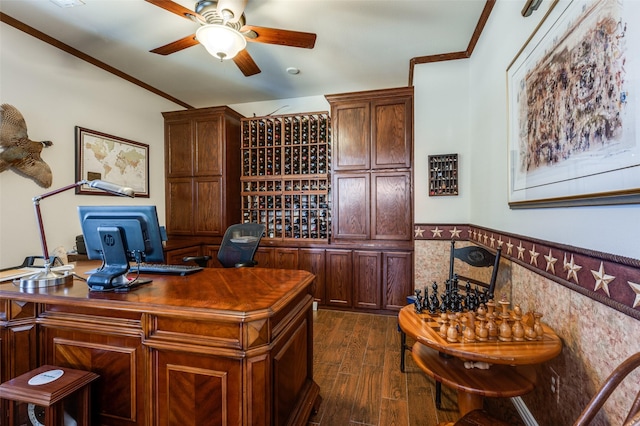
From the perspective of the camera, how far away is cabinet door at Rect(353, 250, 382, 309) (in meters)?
3.45

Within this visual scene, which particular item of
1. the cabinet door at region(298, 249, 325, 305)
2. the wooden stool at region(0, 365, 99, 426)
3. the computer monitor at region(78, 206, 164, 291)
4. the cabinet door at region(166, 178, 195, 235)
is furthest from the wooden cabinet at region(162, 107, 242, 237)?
the wooden stool at region(0, 365, 99, 426)

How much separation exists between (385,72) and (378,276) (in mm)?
2563

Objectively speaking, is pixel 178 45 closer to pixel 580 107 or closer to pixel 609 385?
pixel 580 107

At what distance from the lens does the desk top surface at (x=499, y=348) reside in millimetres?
1137

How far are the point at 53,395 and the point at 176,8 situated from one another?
232 centimetres

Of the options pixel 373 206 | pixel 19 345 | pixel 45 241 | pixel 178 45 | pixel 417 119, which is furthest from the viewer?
pixel 373 206

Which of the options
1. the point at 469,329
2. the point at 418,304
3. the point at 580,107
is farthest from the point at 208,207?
the point at 580,107

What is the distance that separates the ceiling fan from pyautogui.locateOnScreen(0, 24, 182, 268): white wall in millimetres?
1493

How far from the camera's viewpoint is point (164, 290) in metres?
1.50

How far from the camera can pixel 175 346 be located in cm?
124

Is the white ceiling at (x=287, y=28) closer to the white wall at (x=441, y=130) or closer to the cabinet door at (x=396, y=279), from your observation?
the white wall at (x=441, y=130)

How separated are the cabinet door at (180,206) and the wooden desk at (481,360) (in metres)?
3.61

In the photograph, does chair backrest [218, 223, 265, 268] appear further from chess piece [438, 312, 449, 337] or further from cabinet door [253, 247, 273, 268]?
chess piece [438, 312, 449, 337]

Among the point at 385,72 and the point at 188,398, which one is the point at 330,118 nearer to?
the point at 385,72
